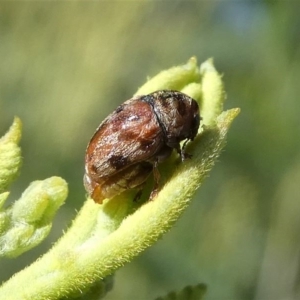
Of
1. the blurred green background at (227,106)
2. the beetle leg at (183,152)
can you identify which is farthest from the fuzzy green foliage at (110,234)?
the blurred green background at (227,106)

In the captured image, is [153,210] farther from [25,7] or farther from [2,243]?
[25,7]

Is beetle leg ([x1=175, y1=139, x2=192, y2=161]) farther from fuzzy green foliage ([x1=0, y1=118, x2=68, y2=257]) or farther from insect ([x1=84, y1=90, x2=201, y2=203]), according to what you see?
fuzzy green foliage ([x1=0, y1=118, x2=68, y2=257])

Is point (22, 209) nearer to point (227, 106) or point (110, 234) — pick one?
point (110, 234)

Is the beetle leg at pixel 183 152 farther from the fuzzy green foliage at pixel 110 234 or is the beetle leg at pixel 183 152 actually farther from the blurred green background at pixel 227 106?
the blurred green background at pixel 227 106

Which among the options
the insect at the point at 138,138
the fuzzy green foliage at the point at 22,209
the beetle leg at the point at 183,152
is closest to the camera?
the fuzzy green foliage at the point at 22,209

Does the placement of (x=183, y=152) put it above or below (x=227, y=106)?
below

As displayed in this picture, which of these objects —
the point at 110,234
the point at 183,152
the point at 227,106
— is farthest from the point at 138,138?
the point at 227,106

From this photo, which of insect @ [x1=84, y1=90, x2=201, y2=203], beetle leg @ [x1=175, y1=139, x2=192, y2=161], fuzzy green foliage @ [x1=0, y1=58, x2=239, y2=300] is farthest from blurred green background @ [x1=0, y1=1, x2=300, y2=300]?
fuzzy green foliage @ [x1=0, y1=58, x2=239, y2=300]

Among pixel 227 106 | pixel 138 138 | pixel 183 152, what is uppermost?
pixel 227 106
